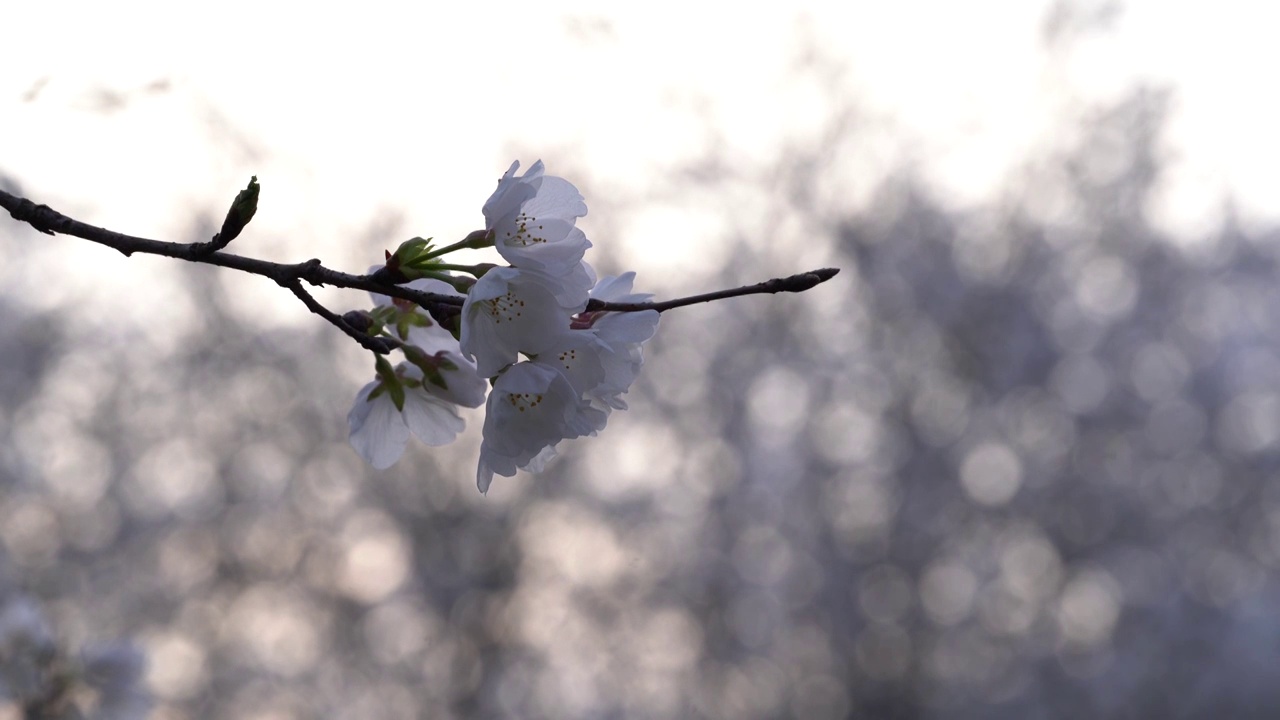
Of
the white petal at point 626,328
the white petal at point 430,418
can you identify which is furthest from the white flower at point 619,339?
the white petal at point 430,418

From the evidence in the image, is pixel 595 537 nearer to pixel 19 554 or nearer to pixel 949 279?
pixel 949 279

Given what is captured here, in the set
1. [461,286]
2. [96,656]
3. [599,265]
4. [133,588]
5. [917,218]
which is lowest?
[461,286]

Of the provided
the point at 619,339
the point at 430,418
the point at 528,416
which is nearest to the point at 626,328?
the point at 619,339

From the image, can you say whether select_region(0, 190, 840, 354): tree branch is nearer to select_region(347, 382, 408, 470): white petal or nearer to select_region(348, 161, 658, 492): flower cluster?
select_region(348, 161, 658, 492): flower cluster

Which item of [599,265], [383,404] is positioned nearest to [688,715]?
[599,265]

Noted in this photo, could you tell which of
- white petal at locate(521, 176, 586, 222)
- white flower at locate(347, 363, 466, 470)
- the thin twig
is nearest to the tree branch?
the thin twig

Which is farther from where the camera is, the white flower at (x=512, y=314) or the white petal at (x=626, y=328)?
the white petal at (x=626, y=328)

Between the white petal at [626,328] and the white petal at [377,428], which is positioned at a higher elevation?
the white petal at [377,428]

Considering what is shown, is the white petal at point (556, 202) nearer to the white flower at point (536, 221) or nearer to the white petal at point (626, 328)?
the white flower at point (536, 221)
